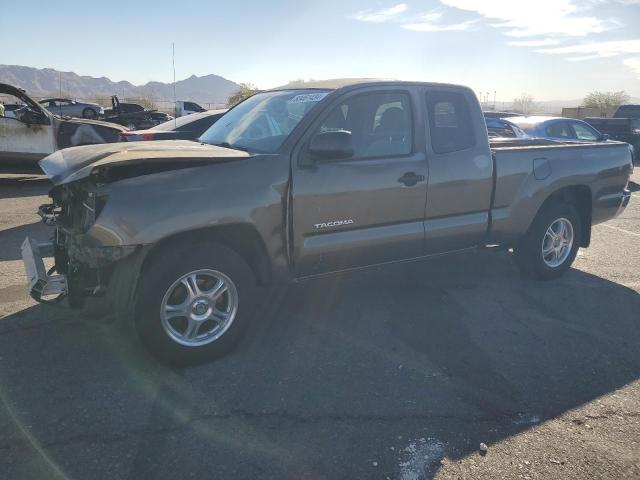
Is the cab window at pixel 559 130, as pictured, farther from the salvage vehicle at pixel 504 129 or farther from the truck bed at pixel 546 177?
the truck bed at pixel 546 177

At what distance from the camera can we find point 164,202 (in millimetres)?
3250

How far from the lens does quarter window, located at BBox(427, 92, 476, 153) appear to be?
4547mm

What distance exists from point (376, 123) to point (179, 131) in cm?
475

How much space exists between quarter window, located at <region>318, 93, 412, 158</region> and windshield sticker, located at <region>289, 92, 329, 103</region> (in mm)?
166

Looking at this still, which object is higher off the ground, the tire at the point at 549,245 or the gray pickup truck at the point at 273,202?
the gray pickup truck at the point at 273,202

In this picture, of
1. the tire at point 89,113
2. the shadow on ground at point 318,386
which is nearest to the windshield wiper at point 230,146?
the shadow on ground at point 318,386

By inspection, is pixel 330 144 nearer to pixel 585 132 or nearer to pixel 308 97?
pixel 308 97

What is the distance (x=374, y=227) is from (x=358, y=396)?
141 cm

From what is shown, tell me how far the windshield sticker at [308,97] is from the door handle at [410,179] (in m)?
0.90

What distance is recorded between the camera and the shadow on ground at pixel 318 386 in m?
2.74

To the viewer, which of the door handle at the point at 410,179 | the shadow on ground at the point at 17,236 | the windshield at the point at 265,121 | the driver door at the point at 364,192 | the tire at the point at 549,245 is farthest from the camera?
the shadow on ground at the point at 17,236

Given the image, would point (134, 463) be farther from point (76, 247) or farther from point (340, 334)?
point (340, 334)

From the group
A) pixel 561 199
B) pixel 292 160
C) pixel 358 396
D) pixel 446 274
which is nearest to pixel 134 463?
pixel 358 396

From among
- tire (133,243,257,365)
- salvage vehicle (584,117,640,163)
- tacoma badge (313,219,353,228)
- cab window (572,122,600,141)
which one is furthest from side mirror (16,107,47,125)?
salvage vehicle (584,117,640,163)
